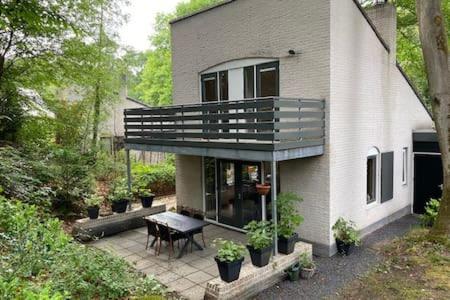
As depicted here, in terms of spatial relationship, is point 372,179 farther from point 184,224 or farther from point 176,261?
point 176,261

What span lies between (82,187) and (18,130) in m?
3.03

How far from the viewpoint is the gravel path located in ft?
20.1

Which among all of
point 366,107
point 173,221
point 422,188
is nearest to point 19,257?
point 173,221

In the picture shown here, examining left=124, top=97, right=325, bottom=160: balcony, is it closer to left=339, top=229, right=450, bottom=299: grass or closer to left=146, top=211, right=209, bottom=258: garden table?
left=146, top=211, right=209, bottom=258: garden table

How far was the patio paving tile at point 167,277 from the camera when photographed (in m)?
6.83

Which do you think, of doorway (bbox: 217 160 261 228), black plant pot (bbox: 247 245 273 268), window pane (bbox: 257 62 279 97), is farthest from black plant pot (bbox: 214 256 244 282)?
window pane (bbox: 257 62 279 97)

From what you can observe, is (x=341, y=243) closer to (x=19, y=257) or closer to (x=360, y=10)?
(x=360, y=10)

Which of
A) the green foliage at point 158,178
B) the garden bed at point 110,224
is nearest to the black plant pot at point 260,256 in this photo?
the garden bed at point 110,224

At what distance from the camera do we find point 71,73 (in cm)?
1147

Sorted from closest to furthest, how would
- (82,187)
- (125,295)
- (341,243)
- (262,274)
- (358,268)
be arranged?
(125,295), (262,274), (358,268), (341,243), (82,187)

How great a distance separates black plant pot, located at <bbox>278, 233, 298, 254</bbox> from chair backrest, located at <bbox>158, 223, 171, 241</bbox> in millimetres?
2676

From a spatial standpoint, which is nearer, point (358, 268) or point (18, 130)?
point (358, 268)

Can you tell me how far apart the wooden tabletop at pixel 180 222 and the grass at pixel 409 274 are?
3539 millimetres

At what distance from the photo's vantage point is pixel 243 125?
702cm
